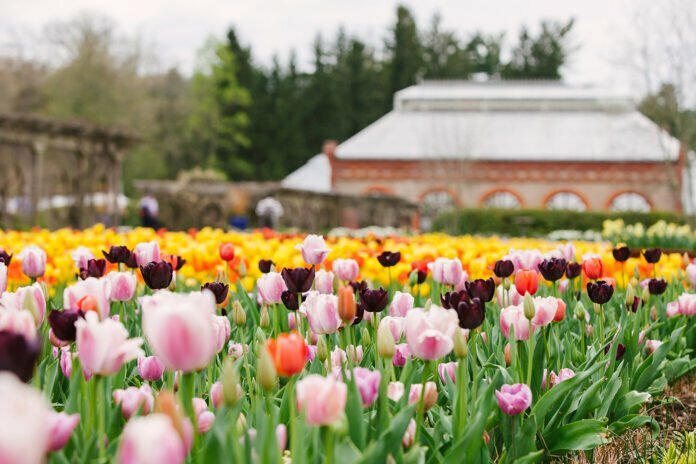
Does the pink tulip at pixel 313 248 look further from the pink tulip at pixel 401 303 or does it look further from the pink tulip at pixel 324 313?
the pink tulip at pixel 324 313

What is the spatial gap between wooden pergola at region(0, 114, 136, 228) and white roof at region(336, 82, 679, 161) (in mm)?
14754

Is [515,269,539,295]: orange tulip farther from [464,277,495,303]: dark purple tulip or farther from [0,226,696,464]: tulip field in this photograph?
[464,277,495,303]: dark purple tulip

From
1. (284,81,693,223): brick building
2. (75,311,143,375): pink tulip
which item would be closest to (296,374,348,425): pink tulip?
(75,311,143,375): pink tulip

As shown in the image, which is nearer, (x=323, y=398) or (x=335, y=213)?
(x=323, y=398)

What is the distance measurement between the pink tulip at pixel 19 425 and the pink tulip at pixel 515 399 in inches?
52.8

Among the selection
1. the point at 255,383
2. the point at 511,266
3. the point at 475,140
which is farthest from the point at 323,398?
the point at 475,140

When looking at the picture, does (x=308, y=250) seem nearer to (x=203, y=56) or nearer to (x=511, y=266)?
(x=511, y=266)

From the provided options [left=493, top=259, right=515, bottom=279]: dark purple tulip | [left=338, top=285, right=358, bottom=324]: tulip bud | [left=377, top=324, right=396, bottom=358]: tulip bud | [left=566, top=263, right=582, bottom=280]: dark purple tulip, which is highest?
[left=338, top=285, right=358, bottom=324]: tulip bud

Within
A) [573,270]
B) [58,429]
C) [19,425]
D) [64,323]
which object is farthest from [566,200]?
[19,425]

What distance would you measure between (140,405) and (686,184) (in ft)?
115

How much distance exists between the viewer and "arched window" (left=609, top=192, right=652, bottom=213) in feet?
103

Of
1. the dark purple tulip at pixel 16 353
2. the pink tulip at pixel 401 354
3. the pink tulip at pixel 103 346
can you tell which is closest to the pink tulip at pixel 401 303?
the pink tulip at pixel 401 354

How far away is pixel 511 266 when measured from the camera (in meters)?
2.95

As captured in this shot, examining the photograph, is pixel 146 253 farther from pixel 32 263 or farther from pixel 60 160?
pixel 60 160
